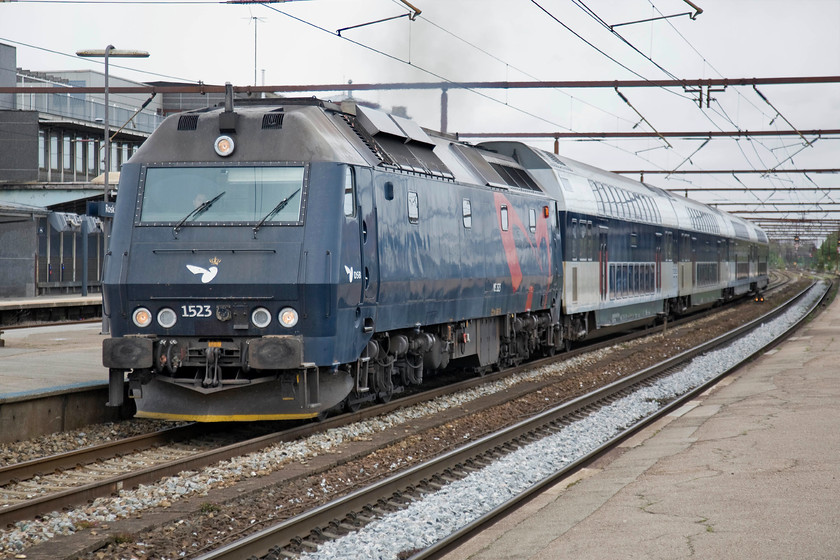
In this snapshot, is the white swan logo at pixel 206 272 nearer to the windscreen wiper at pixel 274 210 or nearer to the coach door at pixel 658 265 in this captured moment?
the windscreen wiper at pixel 274 210

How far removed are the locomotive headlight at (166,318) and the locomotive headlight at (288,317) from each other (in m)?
1.17

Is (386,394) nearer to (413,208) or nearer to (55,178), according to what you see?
(413,208)

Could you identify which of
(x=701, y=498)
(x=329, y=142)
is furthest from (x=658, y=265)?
(x=701, y=498)

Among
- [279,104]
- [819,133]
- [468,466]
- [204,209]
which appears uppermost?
[819,133]

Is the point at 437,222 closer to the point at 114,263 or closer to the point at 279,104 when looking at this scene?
the point at 279,104

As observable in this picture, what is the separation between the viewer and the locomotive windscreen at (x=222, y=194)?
10.4m

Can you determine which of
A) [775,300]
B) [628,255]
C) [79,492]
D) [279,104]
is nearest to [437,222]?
[279,104]

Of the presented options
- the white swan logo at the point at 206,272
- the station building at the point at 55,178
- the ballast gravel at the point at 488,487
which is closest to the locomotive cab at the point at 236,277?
the white swan logo at the point at 206,272

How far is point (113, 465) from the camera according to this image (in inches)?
366

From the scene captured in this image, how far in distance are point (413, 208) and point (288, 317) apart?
2.95m

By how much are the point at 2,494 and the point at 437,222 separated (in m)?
6.83

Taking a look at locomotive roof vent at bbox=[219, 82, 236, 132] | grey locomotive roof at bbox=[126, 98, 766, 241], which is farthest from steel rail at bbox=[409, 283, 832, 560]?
locomotive roof vent at bbox=[219, 82, 236, 132]

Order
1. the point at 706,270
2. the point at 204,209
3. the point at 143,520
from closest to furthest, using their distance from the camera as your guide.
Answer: the point at 143,520 < the point at 204,209 < the point at 706,270

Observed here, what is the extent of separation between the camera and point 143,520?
7.25 m
